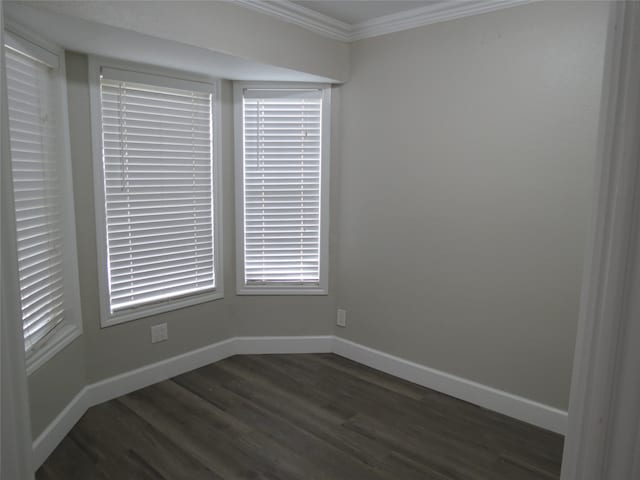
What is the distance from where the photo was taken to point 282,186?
3.66 metres

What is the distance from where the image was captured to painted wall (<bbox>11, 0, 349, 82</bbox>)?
7.05 feet

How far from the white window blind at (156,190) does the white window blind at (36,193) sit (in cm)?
33

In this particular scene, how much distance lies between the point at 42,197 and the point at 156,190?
0.78 metres

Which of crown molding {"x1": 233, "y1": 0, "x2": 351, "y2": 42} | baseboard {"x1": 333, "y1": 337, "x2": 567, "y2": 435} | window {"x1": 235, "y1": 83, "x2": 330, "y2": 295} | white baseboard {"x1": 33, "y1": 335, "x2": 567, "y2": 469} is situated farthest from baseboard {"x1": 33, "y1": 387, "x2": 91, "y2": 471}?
crown molding {"x1": 233, "y1": 0, "x2": 351, "y2": 42}

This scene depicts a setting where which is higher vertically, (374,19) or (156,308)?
(374,19)

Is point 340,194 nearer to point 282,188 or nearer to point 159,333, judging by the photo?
point 282,188

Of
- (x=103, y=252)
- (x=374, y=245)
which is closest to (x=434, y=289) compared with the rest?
(x=374, y=245)

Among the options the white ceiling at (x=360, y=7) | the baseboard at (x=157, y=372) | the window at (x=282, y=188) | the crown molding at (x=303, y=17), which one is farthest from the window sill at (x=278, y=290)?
the white ceiling at (x=360, y=7)

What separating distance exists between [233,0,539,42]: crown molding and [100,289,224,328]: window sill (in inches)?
79.7

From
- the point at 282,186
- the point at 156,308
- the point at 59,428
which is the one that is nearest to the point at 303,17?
the point at 282,186

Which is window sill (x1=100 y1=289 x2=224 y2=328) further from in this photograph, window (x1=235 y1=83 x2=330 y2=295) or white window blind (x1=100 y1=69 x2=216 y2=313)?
window (x1=235 y1=83 x2=330 y2=295)

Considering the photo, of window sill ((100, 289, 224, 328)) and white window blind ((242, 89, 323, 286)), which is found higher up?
white window blind ((242, 89, 323, 286))

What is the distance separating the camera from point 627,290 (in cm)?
64

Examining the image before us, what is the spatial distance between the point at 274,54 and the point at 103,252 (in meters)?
1.65
